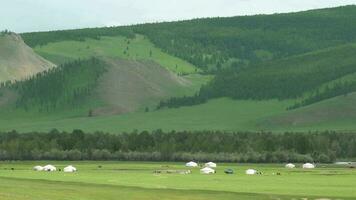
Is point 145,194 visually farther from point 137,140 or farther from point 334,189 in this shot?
point 137,140

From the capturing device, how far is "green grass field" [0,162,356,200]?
7525 centimetres

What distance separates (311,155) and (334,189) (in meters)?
80.5

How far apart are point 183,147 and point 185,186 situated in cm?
8807

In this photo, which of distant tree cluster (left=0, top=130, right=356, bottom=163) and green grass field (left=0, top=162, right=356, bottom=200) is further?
distant tree cluster (left=0, top=130, right=356, bottom=163)

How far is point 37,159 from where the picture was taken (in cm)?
17250

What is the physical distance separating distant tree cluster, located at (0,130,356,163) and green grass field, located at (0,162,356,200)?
43.3m

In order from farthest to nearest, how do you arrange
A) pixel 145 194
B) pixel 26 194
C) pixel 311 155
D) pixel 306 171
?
pixel 311 155, pixel 306 171, pixel 145 194, pixel 26 194

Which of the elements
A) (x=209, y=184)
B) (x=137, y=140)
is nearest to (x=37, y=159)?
(x=137, y=140)

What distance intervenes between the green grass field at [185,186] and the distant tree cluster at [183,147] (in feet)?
142

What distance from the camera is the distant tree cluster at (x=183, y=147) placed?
167875 millimetres

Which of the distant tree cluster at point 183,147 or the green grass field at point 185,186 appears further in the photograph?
the distant tree cluster at point 183,147

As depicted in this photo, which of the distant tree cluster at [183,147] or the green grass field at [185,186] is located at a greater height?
the distant tree cluster at [183,147]

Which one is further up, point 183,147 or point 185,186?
point 183,147

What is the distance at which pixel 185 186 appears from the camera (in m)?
92.7
